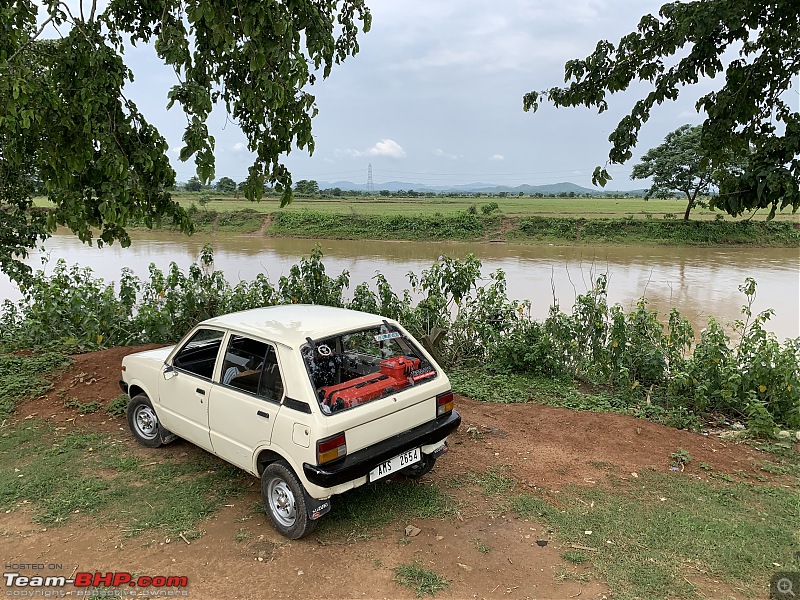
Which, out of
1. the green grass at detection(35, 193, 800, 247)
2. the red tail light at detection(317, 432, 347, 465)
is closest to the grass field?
the green grass at detection(35, 193, 800, 247)

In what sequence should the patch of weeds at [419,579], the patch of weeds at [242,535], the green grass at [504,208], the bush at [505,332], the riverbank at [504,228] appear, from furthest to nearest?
the green grass at [504,208] < the riverbank at [504,228] < the bush at [505,332] < the patch of weeds at [242,535] < the patch of weeds at [419,579]

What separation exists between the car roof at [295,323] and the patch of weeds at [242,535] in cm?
134

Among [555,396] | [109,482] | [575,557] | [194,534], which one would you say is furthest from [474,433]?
[109,482]

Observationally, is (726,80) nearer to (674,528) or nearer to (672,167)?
(674,528)

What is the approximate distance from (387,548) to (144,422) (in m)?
2.92

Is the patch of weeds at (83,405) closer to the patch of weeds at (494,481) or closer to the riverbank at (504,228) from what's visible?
the patch of weeds at (494,481)

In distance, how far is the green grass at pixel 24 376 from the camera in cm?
617

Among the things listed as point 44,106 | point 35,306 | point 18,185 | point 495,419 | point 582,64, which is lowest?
point 495,419

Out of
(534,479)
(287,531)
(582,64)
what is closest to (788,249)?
(582,64)

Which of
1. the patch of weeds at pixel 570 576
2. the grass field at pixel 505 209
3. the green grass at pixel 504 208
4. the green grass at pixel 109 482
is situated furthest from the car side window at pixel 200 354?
the green grass at pixel 504 208

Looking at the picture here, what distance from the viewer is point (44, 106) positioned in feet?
13.7

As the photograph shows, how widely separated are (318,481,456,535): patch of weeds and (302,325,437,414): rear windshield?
35.7 inches

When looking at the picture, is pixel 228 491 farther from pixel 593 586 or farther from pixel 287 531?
pixel 593 586

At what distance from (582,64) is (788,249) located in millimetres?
32932
